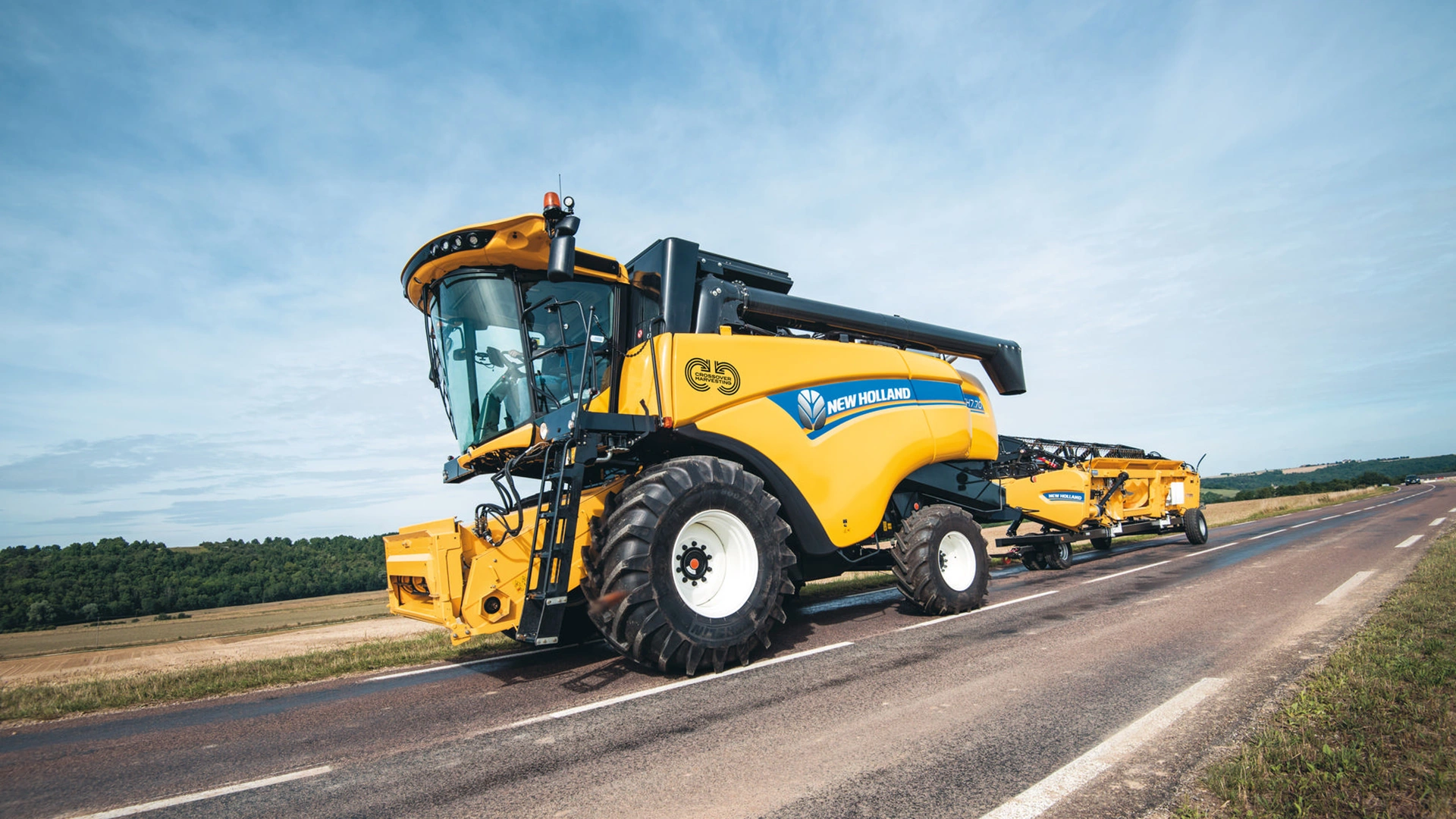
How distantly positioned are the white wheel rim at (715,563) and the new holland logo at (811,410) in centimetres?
155

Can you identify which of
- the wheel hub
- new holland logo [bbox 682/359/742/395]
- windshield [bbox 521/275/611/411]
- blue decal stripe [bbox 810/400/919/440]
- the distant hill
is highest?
windshield [bbox 521/275/611/411]

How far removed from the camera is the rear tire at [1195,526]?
1712 centimetres

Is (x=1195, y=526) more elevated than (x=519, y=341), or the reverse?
(x=519, y=341)

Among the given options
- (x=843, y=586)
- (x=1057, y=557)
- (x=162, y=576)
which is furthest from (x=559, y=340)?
(x=162, y=576)

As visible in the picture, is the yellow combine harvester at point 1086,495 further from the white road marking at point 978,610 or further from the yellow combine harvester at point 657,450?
the yellow combine harvester at point 657,450

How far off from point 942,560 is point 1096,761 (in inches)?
189

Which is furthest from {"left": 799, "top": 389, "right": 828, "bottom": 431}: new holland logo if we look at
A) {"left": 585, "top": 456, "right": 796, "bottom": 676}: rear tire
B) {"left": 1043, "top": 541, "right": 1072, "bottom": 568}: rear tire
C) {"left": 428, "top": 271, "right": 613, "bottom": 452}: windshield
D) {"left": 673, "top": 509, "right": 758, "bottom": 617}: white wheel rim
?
{"left": 1043, "top": 541, "right": 1072, "bottom": 568}: rear tire

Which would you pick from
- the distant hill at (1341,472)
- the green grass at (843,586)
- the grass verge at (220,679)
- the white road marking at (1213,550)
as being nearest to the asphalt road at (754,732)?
the grass verge at (220,679)

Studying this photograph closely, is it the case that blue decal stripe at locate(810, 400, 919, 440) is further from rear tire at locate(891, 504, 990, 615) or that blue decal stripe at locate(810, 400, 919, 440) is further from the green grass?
the green grass

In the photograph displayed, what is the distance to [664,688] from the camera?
16.4 feet

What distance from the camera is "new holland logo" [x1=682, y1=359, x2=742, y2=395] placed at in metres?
6.18

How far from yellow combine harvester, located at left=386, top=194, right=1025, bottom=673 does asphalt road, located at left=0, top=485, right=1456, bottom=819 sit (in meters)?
0.63

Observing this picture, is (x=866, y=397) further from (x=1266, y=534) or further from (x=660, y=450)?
(x=1266, y=534)

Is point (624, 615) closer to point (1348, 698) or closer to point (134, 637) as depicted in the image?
point (1348, 698)
